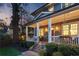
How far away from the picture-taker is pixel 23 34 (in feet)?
46.0

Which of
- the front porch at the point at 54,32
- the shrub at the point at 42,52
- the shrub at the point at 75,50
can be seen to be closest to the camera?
the shrub at the point at 75,50

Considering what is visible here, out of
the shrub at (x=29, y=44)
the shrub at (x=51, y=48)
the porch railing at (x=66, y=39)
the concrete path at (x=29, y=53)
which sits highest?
the porch railing at (x=66, y=39)

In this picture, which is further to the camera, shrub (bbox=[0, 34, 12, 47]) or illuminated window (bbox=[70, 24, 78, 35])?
illuminated window (bbox=[70, 24, 78, 35])

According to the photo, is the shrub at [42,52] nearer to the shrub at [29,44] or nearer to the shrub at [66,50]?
the shrub at [29,44]

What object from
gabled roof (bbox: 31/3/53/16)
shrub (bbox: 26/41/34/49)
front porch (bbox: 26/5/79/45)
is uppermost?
gabled roof (bbox: 31/3/53/16)

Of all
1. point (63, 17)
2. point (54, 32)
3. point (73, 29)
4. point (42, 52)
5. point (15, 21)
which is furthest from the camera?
point (73, 29)

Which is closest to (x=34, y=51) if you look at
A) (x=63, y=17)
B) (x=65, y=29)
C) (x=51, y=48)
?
(x=51, y=48)

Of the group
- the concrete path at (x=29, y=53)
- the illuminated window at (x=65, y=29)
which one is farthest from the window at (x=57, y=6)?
the concrete path at (x=29, y=53)

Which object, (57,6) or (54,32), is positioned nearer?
(57,6)

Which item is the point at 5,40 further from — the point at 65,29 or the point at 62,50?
the point at 65,29

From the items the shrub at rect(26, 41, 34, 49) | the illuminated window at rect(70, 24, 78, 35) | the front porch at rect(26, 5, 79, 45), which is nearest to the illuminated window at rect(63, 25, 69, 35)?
the front porch at rect(26, 5, 79, 45)

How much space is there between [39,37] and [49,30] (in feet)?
1.52

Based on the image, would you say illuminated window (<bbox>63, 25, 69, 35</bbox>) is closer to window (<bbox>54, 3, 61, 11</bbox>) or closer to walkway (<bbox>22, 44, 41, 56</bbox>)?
window (<bbox>54, 3, 61, 11</bbox>)

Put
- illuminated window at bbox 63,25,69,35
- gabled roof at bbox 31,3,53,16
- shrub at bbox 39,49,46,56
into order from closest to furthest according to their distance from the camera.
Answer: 1. shrub at bbox 39,49,46,56
2. gabled roof at bbox 31,3,53,16
3. illuminated window at bbox 63,25,69,35
